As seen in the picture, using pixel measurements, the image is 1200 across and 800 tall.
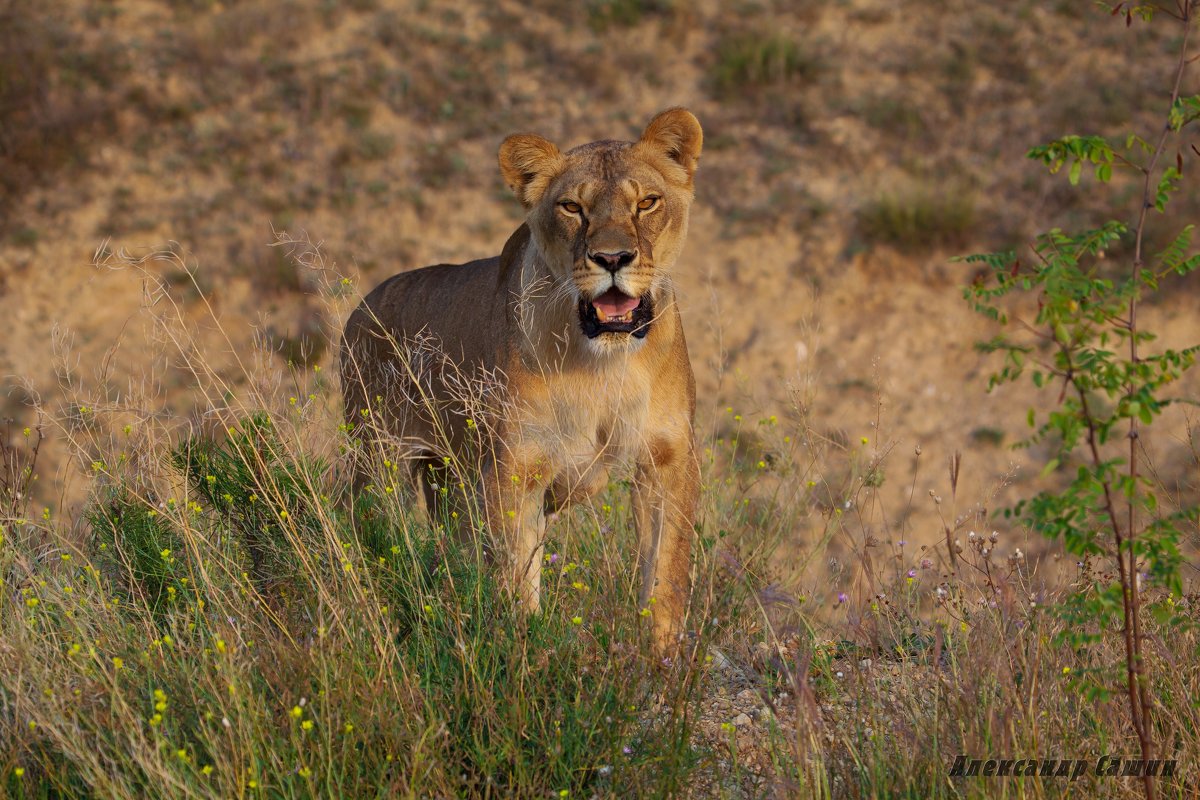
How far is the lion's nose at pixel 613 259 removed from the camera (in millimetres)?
4391

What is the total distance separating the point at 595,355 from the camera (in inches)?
190

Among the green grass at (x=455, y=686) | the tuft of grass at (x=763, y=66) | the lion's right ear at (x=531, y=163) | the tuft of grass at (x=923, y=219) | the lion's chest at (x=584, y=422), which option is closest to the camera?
the green grass at (x=455, y=686)

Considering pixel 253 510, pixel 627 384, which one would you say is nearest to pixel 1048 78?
pixel 627 384

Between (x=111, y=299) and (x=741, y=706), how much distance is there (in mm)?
11908

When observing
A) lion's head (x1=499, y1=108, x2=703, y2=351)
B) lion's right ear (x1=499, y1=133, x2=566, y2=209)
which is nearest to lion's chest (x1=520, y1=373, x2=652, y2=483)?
lion's head (x1=499, y1=108, x2=703, y2=351)

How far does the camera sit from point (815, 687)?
3.98 metres

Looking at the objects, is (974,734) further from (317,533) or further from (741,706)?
(317,533)

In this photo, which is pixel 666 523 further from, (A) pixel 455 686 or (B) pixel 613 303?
(A) pixel 455 686

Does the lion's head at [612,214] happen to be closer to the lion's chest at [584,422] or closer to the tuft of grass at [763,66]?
the lion's chest at [584,422]

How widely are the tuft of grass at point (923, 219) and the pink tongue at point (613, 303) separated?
9.73 m

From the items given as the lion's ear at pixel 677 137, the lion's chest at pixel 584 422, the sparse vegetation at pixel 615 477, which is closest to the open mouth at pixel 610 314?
the lion's chest at pixel 584 422

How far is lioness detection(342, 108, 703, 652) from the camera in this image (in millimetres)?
4520

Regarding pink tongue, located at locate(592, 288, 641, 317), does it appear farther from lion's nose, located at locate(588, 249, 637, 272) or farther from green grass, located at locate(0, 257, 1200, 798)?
green grass, located at locate(0, 257, 1200, 798)

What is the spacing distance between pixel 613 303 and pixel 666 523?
821mm
